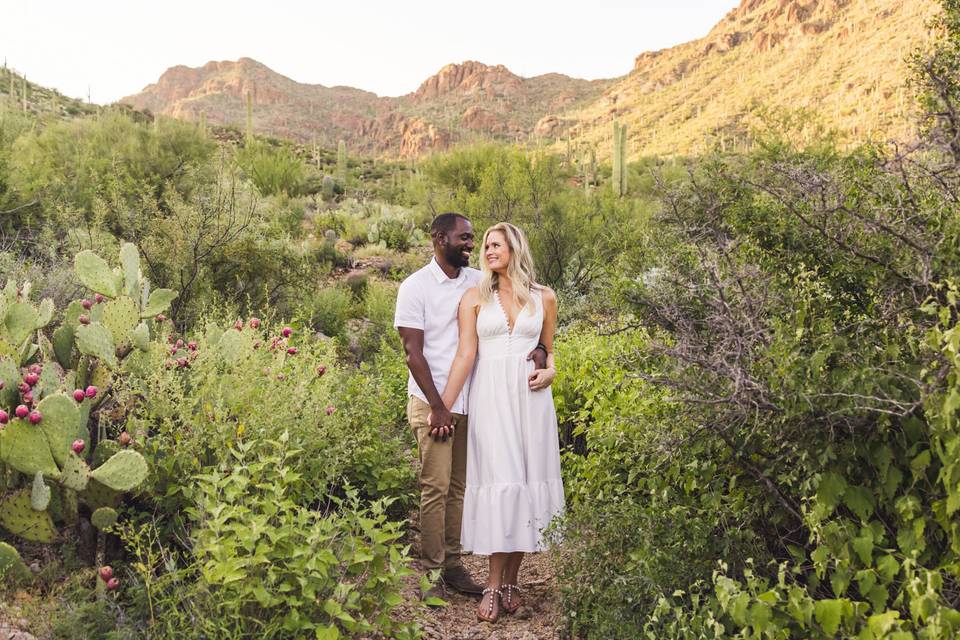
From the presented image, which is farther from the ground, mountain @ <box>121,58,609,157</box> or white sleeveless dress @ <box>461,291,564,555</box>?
mountain @ <box>121,58,609,157</box>

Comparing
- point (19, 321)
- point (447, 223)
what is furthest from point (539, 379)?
point (19, 321)

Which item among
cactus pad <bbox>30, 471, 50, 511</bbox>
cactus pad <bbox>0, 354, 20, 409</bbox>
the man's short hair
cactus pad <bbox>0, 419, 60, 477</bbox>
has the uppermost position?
the man's short hair

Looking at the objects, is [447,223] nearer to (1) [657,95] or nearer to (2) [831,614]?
(2) [831,614]

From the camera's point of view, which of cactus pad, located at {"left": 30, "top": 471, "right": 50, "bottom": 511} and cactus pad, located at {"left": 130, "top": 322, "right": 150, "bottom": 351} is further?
cactus pad, located at {"left": 130, "top": 322, "right": 150, "bottom": 351}

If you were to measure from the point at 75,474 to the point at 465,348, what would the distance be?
6.19 ft

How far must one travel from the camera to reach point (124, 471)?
3.42 metres

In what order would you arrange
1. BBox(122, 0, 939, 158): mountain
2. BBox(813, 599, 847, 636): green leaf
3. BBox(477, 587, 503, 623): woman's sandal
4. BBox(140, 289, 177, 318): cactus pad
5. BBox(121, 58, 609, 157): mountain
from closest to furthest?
BBox(813, 599, 847, 636): green leaf < BBox(477, 587, 503, 623): woman's sandal < BBox(140, 289, 177, 318): cactus pad < BBox(122, 0, 939, 158): mountain < BBox(121, 58, 609, 157): mountain

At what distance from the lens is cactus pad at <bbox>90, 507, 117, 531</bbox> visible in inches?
134

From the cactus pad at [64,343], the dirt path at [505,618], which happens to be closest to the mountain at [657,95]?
the dirt path at [505,618]

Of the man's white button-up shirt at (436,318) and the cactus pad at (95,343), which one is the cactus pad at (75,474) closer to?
the cactus pad at (95,343)

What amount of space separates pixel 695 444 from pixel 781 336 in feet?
2.03

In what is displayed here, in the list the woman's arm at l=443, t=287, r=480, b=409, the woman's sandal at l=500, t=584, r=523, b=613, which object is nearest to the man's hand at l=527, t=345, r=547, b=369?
the woman's arm at l=443, t=287, r=480, b=409

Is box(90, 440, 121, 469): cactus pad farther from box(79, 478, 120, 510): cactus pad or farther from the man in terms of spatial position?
the man

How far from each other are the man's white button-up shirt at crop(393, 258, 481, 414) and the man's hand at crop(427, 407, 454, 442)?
Result: 0.11m
